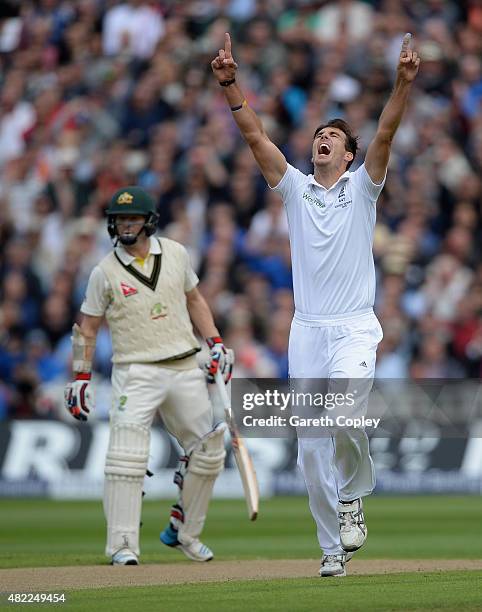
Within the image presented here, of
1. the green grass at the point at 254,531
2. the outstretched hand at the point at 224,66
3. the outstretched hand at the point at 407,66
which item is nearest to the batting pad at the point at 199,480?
the green grass at the point at 254,531

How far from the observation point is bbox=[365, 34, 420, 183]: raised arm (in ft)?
25.6

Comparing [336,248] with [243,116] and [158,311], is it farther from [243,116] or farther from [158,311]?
[158,311]

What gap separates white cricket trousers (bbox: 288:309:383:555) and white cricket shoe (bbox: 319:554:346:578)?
4 centimetres

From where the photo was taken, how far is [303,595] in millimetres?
7340

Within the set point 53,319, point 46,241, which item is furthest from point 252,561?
point 46,241

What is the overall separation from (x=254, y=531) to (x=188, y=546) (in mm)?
2941

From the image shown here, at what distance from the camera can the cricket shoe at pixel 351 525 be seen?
7.89 m

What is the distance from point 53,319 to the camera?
56.3ft

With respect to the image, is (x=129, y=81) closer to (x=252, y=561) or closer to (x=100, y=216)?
(x=100, y=216)

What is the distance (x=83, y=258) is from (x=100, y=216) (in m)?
0.81

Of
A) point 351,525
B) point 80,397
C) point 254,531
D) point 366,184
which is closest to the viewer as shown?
point 351,525
